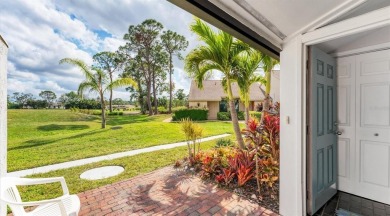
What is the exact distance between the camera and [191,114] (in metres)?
16.7

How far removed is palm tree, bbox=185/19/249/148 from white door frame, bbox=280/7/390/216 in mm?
1967

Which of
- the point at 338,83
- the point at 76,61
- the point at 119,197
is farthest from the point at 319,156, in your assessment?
the point at 76,61

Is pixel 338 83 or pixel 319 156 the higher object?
pixel 338 83

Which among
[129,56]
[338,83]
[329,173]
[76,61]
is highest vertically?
[129,56]

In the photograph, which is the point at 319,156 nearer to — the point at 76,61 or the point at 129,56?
the point at 76,61

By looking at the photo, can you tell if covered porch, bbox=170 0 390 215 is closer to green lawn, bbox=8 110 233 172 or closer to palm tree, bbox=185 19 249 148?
palm tree, bbox=185 19 249 148

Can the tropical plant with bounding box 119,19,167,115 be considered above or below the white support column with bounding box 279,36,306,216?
above

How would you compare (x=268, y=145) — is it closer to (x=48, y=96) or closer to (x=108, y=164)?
(x=108, y=164)

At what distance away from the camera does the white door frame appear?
8.48 feet

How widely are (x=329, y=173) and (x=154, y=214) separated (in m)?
3.13

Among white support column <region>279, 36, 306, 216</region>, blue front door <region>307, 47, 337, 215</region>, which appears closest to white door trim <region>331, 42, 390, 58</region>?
blue front door <region>307, 47, 337, 215</region>

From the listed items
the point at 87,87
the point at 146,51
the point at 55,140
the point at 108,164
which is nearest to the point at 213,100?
the point at 146,51

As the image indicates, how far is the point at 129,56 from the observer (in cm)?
1953

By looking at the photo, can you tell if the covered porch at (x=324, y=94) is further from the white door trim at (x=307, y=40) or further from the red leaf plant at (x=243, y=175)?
the red leaf plant at (x=243, y=175)
